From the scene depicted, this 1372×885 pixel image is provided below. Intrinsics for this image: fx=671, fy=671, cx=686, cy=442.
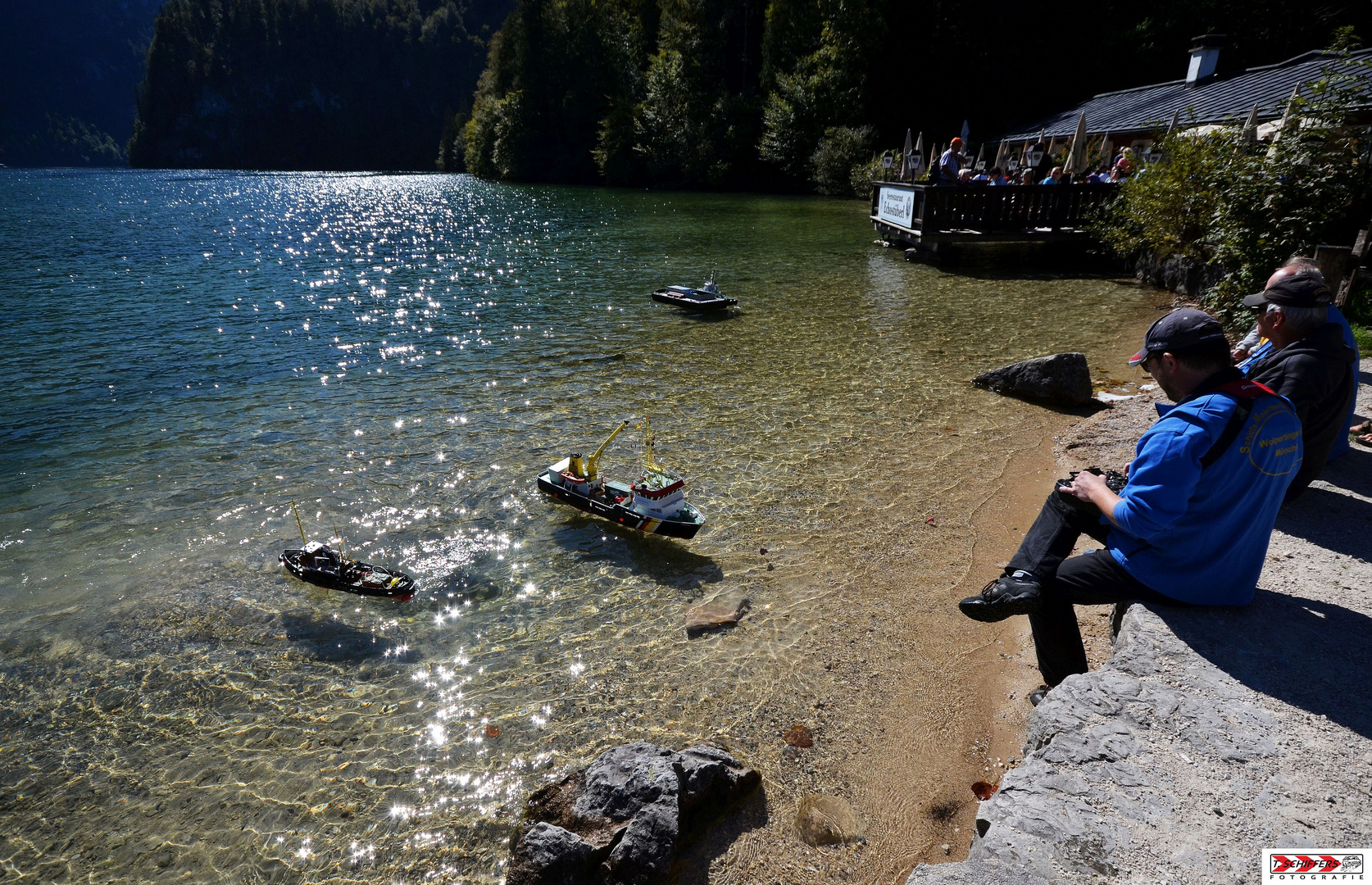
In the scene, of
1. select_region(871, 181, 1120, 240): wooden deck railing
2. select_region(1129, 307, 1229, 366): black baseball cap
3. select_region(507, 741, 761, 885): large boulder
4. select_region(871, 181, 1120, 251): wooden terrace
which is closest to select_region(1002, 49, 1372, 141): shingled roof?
select_region(871, 181, 1120, 240): wooden deck railing

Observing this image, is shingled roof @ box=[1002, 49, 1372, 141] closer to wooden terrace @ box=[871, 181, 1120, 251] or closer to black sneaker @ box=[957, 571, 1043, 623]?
wooden terrace @ box=[871, 181, 1120, 251]

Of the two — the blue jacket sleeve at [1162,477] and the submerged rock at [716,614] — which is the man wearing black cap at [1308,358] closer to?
the blue jacket sleeve at [1162,477]

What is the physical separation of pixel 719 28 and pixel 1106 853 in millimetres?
90802

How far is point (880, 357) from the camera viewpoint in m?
18.2

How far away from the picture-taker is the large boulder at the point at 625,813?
527cm

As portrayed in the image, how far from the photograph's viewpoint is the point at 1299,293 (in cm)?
630

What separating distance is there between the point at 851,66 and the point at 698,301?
53.3m

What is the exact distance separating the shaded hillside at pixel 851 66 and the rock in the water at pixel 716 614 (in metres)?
63.4

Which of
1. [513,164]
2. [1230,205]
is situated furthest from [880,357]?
[513,164]

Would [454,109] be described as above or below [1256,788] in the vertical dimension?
above

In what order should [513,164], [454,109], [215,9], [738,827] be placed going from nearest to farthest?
[738,827] → [513,164] → [454,109] → [215,9]

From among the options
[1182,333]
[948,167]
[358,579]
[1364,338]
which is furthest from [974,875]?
[948,167]

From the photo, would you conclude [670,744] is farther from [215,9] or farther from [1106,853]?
[215,9]

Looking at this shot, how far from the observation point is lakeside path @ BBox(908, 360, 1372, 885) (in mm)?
3744
